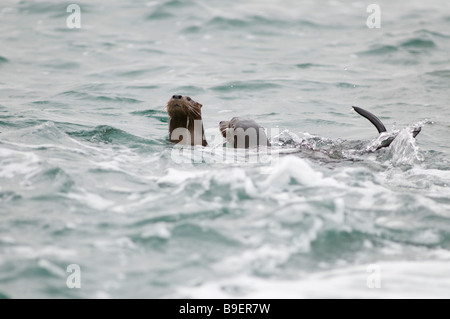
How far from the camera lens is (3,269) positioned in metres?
3.87

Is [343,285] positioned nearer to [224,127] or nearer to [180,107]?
[180,107]

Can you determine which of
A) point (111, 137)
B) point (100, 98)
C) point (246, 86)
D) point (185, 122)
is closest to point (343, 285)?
point (185, 122)

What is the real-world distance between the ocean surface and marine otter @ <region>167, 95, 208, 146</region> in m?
0.24

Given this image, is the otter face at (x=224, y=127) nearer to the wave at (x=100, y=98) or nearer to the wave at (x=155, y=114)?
the wave at (x=155, y=114)

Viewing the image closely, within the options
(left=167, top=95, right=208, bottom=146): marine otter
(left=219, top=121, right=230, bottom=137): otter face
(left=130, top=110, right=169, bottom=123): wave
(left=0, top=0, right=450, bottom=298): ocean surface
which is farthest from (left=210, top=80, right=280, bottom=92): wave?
(left=167, top=95, right=208, bottom=146): marine otter

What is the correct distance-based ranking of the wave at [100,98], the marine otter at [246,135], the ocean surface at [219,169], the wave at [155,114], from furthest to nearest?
1. the wave at [100,98]
2. the wave at [155,114]
3. the marine otter at [246,135]
4. the ocean surface at [219,169]

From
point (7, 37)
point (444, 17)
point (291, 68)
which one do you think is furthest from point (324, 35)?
point (7, 37)

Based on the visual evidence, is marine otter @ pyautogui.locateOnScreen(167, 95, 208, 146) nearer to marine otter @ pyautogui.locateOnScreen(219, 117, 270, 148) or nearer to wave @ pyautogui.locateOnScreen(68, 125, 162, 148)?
wave @ pyautogui.locateOnScreen(68, 125, 162, 148)

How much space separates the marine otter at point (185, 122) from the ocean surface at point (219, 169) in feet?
0.77

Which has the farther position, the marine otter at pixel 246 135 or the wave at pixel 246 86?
the wave at pixel 246 86

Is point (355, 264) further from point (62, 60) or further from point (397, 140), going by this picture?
point (62, 60)

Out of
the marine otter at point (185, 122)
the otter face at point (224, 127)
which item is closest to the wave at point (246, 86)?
the otter face at point (224, 127)

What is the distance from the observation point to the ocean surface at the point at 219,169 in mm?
3996
